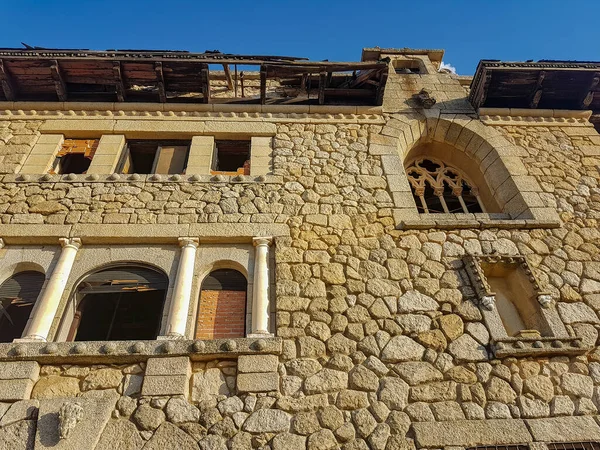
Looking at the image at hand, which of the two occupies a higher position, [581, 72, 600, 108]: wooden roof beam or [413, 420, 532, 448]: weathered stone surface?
[581, 72, 600, 108]: wooden roof beam

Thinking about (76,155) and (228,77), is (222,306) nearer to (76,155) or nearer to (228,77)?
(76,155)

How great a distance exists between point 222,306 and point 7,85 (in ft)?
20.1

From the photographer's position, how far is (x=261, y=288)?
16.8 feet

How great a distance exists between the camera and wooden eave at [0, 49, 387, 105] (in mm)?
7285

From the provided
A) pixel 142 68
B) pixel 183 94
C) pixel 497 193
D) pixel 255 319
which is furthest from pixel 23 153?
pixel 497 193

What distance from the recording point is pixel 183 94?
325 inches

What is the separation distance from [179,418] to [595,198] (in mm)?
7082

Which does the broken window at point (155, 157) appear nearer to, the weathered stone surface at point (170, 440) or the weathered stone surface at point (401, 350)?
the weathered stone surface at point (170, 440)

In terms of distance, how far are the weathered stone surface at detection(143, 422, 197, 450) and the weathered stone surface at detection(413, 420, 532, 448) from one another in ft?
7.29

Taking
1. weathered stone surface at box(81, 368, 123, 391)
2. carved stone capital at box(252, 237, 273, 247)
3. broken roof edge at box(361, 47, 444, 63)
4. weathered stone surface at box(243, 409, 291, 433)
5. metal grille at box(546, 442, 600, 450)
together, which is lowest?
metal grille at box(546, 442, 600, 450)

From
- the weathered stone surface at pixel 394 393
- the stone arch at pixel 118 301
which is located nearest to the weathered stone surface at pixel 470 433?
the weathered stone surface at pixel 394 393

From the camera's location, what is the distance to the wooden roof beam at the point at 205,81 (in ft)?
24.4

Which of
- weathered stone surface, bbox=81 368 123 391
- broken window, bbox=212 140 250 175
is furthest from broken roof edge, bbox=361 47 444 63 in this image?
weathered stone surface, bbox=81 368 123 391

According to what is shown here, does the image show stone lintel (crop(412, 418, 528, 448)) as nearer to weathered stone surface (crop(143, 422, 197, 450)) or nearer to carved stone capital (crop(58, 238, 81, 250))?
weathered stone surface (crop(143, 422, 197, 450))
